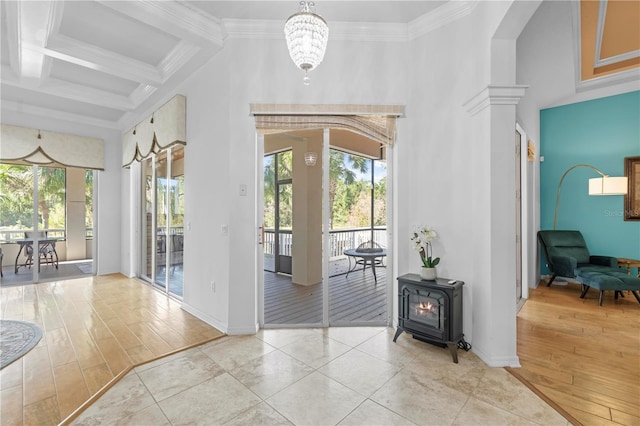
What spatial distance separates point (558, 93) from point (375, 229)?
4370mm

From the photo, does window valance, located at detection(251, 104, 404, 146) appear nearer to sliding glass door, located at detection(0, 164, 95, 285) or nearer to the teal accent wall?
Answer: the teal accent wall

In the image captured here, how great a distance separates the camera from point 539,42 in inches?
167

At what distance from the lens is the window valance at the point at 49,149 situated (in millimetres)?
4973

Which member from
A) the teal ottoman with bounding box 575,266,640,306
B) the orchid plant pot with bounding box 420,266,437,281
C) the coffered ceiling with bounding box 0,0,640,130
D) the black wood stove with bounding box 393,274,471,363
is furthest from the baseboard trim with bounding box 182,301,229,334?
the teal ottoman with bounding box 575,266,640,306

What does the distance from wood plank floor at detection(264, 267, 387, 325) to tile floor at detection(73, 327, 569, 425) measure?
63 centimetres

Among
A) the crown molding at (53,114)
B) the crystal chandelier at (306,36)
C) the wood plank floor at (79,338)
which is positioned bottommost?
the wood plank floor at (79,338)

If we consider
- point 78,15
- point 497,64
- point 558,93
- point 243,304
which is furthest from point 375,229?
point 558,93

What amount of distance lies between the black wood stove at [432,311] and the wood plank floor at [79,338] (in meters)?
2.06

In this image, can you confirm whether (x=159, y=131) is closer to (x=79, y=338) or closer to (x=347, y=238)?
(x=79, y=338)

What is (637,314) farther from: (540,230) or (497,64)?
(497,64)

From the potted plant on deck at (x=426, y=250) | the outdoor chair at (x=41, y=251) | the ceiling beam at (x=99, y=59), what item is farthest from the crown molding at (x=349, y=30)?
the outdoor chair at (x=41, y=251)

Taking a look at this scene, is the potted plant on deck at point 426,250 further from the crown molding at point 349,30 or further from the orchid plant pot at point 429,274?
the crown molding at point 349,30

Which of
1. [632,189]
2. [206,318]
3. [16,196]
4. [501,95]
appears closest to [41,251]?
[16,196]

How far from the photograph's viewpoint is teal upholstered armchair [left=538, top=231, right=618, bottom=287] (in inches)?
184
